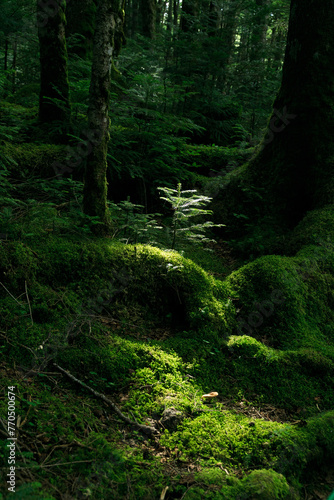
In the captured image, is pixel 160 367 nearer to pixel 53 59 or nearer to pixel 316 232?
pixel 316 232

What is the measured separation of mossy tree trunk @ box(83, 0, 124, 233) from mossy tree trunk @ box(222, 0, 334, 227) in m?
3.39

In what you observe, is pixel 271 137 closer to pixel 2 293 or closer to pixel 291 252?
pixel 291 252

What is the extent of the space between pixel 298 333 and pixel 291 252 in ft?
5.79

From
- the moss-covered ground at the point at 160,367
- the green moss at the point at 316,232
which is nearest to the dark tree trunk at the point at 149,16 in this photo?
the green moss at the point at 316,232

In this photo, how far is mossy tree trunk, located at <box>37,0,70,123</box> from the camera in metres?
7.08

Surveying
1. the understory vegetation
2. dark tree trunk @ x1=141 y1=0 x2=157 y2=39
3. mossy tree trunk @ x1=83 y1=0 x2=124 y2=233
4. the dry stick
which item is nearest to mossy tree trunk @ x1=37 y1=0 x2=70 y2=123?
the understory vegetation

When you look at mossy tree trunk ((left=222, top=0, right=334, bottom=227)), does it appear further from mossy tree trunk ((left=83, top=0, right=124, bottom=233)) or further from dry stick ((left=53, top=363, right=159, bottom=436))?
dry stick ((left=53, top=363, right=159, bottom=436))

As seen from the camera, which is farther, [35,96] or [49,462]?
[35,96]

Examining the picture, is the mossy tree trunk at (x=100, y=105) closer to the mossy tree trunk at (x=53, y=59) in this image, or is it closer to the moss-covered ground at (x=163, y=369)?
the moss-covered ground at (x=163, y=369)

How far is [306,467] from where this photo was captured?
2.78 meters

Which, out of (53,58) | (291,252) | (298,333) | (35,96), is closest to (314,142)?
(291,252)

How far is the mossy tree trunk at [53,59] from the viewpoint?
7.08 m

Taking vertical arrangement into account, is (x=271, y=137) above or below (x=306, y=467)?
above

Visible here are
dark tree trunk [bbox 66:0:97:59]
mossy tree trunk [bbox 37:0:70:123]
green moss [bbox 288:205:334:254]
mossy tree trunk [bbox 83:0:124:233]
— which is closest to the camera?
mossy tree trunk [bbox 83:0:124:233]
